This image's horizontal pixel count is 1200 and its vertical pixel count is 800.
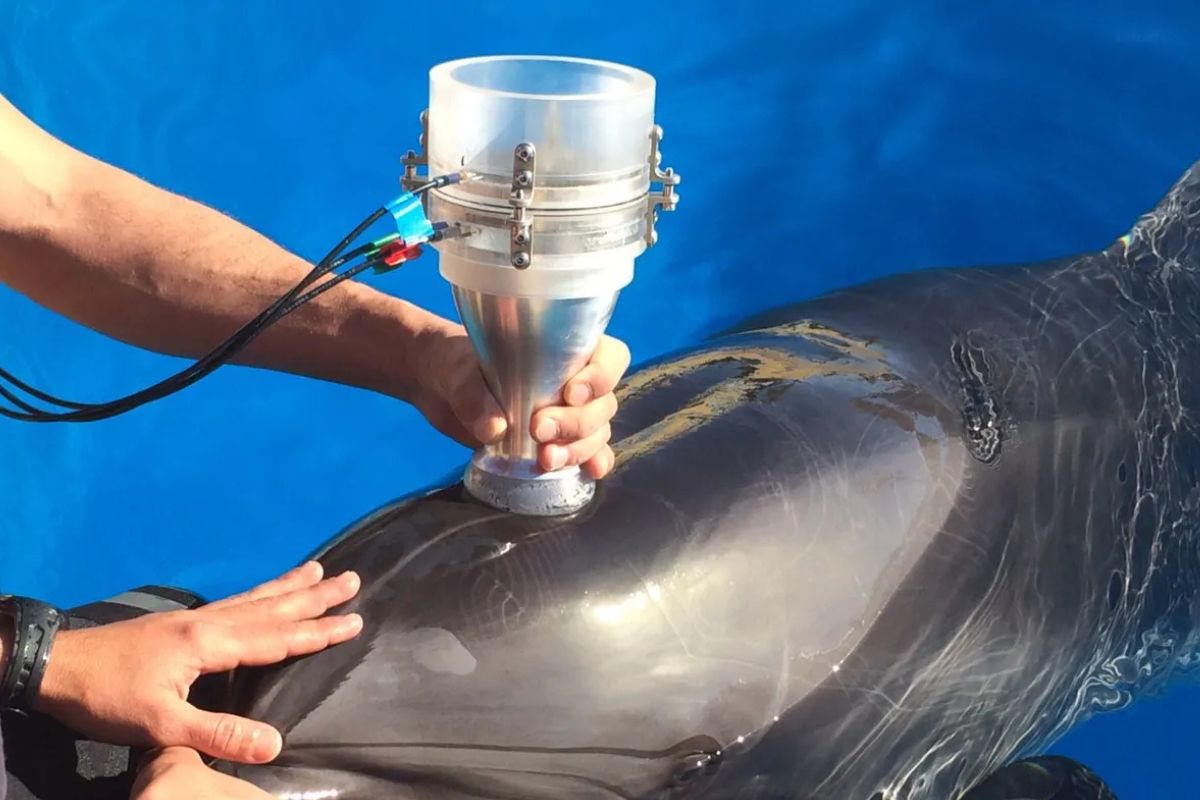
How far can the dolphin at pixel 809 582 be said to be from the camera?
7.36 ft

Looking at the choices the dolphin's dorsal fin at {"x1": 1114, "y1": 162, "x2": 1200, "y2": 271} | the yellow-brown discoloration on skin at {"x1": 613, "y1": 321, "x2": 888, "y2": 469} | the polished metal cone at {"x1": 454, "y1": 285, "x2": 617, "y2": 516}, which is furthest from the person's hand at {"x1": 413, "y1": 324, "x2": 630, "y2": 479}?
the dolphin's dorsal fin at {"x1": 1114, "y1": 162, "x2": 1200, "y2": 271}

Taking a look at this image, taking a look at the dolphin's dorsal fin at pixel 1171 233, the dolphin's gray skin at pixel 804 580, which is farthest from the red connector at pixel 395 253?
the dolphin's dorsal fin at pixel 1171 233

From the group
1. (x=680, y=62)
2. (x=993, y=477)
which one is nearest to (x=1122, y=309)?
(x=993, y=477)

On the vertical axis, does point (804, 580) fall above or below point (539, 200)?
below

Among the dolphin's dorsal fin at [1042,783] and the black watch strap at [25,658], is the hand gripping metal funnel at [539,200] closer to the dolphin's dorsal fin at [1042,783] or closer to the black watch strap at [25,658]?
the black watch strap at [25,658]

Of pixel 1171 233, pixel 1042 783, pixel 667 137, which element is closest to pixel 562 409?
pixel 1042 783

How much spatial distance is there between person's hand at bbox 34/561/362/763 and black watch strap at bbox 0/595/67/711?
2 cm

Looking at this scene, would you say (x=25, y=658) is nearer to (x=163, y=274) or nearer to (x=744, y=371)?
(x=163, y=274)

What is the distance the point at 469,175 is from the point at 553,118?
16cm

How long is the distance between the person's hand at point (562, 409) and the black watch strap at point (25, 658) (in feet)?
2.70

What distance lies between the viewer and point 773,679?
8.19 feet

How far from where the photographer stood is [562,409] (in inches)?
90.4

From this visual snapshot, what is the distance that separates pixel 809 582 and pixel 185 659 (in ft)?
3.81

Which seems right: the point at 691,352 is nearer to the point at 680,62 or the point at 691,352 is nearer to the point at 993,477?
the point at 993,477
